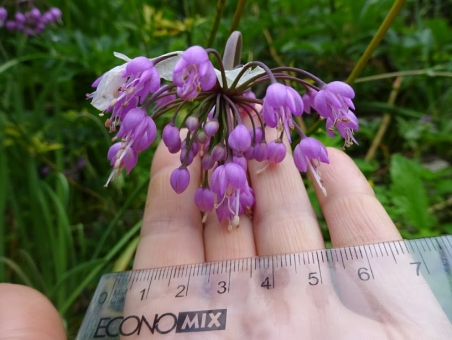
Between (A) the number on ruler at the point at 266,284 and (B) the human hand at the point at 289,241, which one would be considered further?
(A) the number on ruler at the point at 266,284

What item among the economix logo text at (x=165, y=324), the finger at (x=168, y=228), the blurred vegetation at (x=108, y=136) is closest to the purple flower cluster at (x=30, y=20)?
the blurred vegetation at (x=108, y=136)

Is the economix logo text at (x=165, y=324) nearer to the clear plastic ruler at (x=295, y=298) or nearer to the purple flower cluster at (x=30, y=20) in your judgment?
the clear plastic ruler at (x=295, y=298)

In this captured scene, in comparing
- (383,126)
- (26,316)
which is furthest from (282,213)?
(383,126)

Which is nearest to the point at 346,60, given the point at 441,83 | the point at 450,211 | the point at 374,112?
the point at 374,112

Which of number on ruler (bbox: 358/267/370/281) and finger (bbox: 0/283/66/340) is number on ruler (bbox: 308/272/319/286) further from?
finger (bbox: 0/283/66/340)

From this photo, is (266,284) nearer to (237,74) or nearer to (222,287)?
(222,287)

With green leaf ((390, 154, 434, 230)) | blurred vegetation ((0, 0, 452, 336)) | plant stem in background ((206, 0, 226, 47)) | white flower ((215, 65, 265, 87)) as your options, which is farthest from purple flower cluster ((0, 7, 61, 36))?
green leaf ((390, 154, 434, 230))
